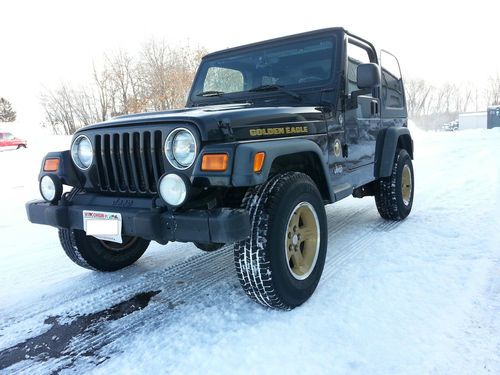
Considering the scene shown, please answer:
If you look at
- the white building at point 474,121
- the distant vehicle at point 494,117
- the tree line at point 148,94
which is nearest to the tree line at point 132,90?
the tree line at point 148,94

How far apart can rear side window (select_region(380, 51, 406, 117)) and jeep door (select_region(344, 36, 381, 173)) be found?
1.06 ft

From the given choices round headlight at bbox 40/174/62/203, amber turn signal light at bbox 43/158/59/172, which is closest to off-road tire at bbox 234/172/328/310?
round headlight at bbox 40/174/62/203

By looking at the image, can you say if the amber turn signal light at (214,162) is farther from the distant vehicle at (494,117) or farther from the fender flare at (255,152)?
the distant vehicle at (494,117)

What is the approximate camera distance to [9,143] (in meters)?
25.8

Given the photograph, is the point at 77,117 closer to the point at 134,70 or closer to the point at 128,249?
the point at 134,70

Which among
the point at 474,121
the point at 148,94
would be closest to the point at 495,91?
the point at 474,121

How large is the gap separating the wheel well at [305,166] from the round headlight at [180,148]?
0.59 m

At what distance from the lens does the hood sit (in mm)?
2328

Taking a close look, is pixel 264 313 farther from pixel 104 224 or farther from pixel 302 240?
pixel 104 224

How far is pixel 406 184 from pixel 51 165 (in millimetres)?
4107

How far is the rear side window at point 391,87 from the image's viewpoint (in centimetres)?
468

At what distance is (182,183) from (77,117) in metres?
57.3

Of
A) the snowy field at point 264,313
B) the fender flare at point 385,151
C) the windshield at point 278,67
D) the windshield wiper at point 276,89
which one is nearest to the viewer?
the snowy field at point 264,313

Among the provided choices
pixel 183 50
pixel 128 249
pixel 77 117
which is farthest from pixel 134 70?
pixel 128 249
